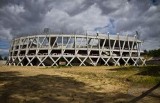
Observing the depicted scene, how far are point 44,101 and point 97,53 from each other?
199 feet

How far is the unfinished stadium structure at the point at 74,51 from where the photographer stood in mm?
62938

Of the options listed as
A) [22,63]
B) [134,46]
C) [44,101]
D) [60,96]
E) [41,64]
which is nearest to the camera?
[44,101]

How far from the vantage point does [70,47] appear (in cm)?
6341

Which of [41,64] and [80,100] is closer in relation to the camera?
[80,100]

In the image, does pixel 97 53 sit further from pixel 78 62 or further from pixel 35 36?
pixel 35 36

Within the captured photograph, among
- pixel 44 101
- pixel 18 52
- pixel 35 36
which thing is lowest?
pixel 44 101

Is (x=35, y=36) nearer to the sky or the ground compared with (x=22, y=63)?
nearer to the sky

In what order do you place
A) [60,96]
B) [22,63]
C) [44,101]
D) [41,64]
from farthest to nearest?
[22,63] → [41,64] → [60,96] → [44,101]

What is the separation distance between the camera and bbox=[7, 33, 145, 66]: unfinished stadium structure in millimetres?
62938

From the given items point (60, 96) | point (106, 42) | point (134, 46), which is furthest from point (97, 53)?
point (60, 96)

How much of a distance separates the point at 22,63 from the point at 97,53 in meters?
22.3

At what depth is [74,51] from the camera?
6544cm

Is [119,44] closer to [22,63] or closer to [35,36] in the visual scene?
[35,36]

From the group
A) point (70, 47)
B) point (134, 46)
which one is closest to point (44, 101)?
point (70, 47)
